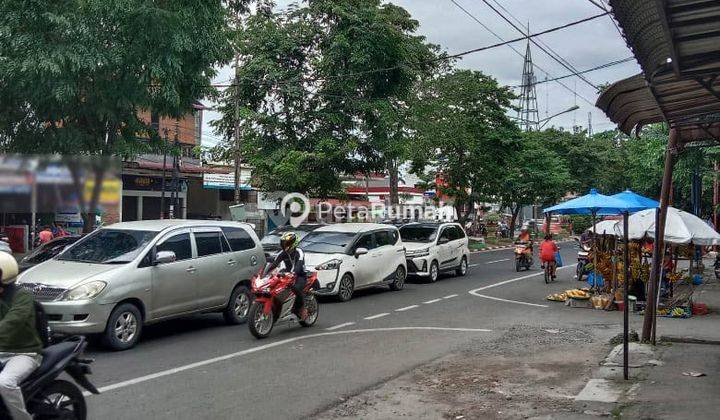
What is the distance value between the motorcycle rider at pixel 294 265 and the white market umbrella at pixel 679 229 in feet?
22.8

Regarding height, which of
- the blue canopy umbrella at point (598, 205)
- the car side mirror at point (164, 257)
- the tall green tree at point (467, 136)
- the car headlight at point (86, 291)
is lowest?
the car headlight at point (86, 291)

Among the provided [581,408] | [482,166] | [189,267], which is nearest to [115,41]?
[189,267]

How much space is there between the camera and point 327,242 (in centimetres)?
1559

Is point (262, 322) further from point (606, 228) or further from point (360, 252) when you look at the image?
point (606, 228)

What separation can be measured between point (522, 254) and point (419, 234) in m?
4.84

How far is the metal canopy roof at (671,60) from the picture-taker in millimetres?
4746

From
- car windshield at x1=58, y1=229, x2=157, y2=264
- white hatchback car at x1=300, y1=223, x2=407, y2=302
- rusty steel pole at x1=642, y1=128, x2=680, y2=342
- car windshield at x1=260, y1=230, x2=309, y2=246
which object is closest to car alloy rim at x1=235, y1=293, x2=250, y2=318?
car windshield at x1=58, y1=229, x2=157, y2=264

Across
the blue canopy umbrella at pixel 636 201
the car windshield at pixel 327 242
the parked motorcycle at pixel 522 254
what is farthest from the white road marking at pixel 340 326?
the parked motorcycle at pixel 522 254

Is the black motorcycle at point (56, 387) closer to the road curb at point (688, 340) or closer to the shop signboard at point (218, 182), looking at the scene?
the road curb at point (688, 340)

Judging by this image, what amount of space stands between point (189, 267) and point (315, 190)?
14832 mm

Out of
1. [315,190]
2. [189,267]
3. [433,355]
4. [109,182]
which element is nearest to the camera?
[109,182]

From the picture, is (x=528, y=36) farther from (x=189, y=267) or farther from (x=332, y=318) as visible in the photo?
(x=189, y=267)

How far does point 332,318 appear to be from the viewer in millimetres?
12250

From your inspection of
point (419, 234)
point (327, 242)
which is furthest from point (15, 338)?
point (419, 234)
